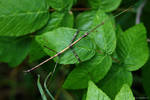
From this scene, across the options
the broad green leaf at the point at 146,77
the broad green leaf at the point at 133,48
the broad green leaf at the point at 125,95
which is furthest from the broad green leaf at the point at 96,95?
the broad green leaf at the point at 146,77

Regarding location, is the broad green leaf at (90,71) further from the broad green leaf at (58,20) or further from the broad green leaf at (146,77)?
the broad green leaf at (146,77)

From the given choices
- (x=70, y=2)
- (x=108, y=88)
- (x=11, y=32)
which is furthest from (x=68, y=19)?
(x=108, y=88)

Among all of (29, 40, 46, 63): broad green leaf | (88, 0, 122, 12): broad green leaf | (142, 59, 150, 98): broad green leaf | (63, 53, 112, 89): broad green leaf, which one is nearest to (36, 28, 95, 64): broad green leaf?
(63, 53, 112, 89): broad green leaf

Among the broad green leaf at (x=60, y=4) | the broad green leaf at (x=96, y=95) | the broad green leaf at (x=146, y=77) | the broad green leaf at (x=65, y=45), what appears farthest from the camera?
the broad green leaf at (x=146, y=77)

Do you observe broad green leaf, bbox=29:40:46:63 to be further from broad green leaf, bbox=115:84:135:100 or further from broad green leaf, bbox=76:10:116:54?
broad green leaf, bbox=115:84:135:100

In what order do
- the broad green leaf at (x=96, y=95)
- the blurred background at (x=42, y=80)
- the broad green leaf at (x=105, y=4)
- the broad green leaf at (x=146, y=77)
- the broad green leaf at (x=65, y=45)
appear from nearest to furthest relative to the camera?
the broad green leaf at (x=96, y=95) < the broad green leaf at (x=65, y=45) < the broad green leaf at (x=105, y=4) < the broad green leaf at (x=146, y=77) < the blurred background at (x=42, y=80)

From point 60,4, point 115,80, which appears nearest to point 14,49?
point 60,4

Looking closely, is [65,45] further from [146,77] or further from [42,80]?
[42,80]
